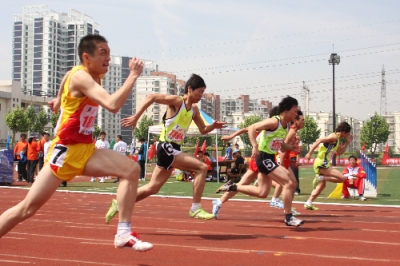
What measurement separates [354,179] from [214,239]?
9.49 metres

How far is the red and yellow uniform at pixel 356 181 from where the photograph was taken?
625 inches

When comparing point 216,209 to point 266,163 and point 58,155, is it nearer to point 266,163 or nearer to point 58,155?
point 266,163

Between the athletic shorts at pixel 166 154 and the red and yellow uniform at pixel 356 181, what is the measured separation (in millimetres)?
8720

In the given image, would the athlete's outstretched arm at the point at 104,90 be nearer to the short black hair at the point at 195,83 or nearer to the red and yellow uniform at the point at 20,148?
the short black hair at the point at 195,83

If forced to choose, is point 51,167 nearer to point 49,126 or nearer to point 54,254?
point 54,254

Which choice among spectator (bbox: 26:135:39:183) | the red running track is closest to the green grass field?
spectator (bbox: 26:135:39:183)

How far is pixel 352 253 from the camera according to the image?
646cm

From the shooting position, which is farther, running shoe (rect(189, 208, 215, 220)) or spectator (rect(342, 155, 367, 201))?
spectator (rect(342, 155, 367, 201))

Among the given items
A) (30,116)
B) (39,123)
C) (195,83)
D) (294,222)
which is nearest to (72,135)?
(195,83)

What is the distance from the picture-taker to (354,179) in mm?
16078

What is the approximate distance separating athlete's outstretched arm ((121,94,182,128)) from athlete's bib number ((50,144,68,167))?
147 cm

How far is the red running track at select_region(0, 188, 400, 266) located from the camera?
6.05 meters

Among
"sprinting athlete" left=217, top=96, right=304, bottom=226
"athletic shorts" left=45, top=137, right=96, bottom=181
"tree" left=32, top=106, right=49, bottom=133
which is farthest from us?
"tree" left=32, top=106, right=49, bottom=133

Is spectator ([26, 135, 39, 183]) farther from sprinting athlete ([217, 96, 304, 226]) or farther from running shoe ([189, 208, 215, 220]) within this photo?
running shoe ([189, 208, 215, 220])
